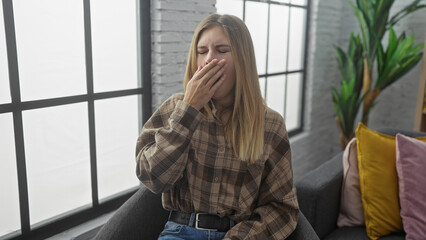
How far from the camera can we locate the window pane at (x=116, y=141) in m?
1.86

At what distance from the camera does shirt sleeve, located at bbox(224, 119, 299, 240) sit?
123cm

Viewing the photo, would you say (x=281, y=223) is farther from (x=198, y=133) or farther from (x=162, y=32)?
(x=162, y=32)

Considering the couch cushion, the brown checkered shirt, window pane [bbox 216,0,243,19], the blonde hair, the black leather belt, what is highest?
window pane [bbox 216,0,243,19]

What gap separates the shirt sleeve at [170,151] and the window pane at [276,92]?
1.91 meters

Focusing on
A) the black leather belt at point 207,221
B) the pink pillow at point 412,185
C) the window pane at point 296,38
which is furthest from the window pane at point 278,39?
the black leather belt at point 207,221

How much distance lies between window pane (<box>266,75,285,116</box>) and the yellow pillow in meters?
1.32

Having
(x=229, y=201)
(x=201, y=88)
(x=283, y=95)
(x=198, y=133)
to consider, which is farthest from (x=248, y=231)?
(x=283, y=95)

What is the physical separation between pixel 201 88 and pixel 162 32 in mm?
812

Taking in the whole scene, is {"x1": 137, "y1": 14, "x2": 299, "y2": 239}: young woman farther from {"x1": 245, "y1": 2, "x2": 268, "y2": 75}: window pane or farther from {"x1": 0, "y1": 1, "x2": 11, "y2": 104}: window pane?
{"x1": 245, "y1": 2, "x2": 268, "y2": 75}: window pane

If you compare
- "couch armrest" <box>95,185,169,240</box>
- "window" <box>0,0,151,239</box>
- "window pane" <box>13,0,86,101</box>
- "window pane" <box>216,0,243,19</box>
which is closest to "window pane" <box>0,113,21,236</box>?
"window" <box>0,0,151,239</box>

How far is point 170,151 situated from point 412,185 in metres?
1.06

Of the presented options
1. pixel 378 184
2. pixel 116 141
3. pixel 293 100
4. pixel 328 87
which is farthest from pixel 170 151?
pixel 328 87

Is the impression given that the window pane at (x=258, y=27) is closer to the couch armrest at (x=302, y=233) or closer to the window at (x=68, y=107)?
the window at (x=68, y=107)

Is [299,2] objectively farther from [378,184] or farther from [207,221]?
[207,221]
